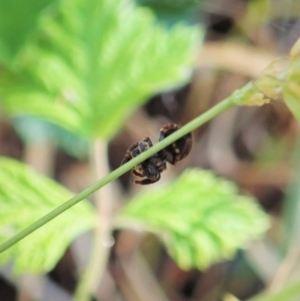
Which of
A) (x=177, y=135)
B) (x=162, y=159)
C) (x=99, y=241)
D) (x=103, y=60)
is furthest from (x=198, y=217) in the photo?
(x=177, y=135)

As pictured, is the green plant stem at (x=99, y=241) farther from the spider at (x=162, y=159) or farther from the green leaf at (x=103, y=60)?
the spider at (x=162, y=159)

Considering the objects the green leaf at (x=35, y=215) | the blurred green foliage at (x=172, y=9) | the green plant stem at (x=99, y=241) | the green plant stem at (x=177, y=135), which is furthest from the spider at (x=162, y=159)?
the blurred green foliage at (x=172, y=9)

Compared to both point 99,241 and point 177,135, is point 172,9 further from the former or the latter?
point 177,135

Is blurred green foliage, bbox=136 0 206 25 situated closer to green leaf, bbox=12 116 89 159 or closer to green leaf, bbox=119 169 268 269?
green leaf, bbox=12 116 89 159

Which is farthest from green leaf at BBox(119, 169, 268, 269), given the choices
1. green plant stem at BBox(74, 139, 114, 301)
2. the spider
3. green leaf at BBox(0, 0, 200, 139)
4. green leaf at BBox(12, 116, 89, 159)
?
the spider

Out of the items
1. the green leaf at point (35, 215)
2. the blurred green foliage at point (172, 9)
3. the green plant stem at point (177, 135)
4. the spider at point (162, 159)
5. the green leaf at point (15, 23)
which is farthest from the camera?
the blurred green foliage at point (172, 9)
